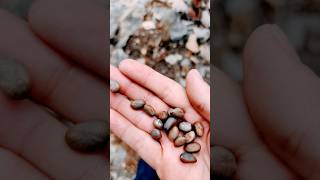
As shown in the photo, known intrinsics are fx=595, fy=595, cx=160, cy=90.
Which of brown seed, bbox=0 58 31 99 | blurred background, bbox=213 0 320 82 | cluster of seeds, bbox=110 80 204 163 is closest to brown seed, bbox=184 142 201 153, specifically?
cluster of seeds, bbox=110 80 204 163

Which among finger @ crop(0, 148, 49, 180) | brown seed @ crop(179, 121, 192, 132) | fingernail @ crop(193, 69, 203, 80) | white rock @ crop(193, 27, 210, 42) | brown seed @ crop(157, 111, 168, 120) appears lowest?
finger @ crop(0, 148, 49, 180)

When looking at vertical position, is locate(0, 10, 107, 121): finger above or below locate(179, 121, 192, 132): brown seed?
above

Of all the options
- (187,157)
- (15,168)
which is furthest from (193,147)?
(15,168)

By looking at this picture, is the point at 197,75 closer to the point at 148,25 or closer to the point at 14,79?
the point at 148,25

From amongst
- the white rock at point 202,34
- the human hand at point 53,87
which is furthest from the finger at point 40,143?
the white rock at point 202,34

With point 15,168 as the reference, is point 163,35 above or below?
above

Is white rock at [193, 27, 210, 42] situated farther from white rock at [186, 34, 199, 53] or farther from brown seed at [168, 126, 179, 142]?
brown seed at [168, 126, 179, 142]
